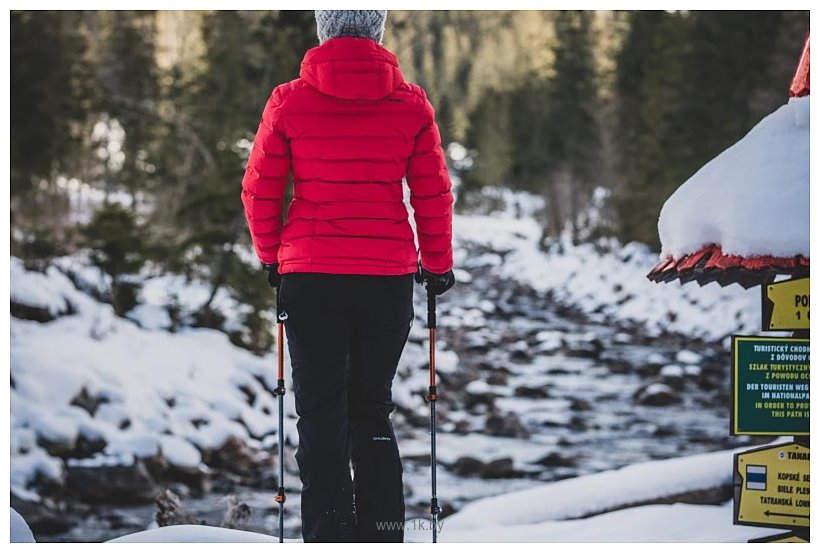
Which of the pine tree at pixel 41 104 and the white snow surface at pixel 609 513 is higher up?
the pine tree at pixel 41 104

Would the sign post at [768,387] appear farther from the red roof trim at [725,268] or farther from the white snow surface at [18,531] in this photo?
the white snow surface at [18,531]

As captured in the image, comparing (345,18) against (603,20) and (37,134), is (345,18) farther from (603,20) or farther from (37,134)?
(603,20)

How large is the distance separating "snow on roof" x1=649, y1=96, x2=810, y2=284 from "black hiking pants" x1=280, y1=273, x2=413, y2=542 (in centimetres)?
86

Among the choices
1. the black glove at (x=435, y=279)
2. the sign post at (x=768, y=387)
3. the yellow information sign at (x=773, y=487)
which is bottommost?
the yellow information sign at (x=773, y=487)

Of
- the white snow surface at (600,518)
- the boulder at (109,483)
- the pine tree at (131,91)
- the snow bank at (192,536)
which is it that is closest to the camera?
the snow bank at (192,536)

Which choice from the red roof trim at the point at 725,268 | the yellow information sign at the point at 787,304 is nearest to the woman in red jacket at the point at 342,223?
the red roof trim at the point at 725,268

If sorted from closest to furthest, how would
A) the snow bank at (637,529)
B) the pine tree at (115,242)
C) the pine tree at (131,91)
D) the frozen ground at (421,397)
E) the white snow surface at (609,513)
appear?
the snow bank at (637,529), the white snow surface at (609,513), the frozen ground at (421,397), the pine tree at (115,242), the pine tree at (131,91)

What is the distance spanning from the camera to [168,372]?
1132cm

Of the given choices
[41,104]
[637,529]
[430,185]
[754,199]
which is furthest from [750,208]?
[41,104]

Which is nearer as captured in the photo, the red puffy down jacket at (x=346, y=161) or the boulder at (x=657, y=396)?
the red puffy down jacket at (x=346, y=161)

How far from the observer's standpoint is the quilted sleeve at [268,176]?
8.39 feet

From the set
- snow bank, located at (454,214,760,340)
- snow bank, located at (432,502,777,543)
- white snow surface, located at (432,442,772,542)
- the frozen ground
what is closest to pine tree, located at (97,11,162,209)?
the frozen ground

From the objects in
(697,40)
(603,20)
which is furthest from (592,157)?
(697,40)
